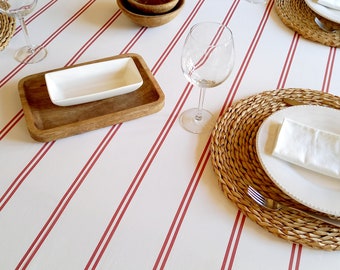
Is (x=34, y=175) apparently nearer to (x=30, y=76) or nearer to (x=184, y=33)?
(x=30, y=76)

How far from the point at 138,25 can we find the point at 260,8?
0.37 m

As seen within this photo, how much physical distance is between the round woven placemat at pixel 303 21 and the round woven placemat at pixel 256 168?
0.24m

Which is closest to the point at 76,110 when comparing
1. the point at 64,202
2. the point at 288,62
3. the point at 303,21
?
the point at 64,202

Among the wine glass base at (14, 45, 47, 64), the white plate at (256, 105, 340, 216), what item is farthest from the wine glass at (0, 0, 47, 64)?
the white plate at (256, 105, 340, 216)

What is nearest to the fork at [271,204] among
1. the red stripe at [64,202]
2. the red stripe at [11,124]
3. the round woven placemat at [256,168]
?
the round woven placemat at [256,168]

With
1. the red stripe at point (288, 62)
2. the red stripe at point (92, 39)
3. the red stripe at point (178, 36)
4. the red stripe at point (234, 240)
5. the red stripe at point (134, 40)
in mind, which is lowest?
the red stripe at point (234, 240)

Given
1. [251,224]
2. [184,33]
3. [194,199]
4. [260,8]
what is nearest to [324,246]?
[251,224]

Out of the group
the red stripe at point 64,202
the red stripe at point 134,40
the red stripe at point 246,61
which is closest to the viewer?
the red stripe at point 64,202

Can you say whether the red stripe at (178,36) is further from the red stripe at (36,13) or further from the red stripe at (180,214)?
the red stripe at (36,13)

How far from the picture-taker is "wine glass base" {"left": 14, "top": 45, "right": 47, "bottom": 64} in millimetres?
812

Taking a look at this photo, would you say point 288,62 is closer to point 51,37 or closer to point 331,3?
point 331,3

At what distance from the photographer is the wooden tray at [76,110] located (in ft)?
2.13

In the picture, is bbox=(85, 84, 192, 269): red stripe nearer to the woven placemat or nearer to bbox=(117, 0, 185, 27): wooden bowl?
bbox=(117, 0, 185, 27): wooden bowl

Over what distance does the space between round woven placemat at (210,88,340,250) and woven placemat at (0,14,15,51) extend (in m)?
0.57
